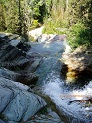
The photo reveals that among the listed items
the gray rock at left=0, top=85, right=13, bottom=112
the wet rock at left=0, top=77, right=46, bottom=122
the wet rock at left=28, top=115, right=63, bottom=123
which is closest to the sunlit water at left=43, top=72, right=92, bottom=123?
the wet rock at left=28, top=115, right=63, bottom=123

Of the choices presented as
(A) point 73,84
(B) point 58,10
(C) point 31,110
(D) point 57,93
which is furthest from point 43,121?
(B) point 58,10

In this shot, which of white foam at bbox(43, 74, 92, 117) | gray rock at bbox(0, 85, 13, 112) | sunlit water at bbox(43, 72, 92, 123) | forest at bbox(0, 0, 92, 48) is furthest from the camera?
forest at bbox(0, 0, 92, 48)

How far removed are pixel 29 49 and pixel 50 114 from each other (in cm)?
1709

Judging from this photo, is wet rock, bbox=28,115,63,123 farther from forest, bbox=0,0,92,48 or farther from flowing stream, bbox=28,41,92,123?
forest, bbox=0,0,92,48

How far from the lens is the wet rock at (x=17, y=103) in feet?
32.0

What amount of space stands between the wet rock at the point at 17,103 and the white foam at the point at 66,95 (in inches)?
61.1

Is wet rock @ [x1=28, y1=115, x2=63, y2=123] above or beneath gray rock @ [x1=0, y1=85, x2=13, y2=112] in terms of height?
beneath

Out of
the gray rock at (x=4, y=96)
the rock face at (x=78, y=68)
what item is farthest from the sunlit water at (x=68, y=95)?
the gray rock at (x=4, y=96)

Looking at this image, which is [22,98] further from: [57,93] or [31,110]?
[57,93]

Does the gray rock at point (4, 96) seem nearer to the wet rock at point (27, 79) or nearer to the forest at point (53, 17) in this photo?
the wet rock at point (27, 79)

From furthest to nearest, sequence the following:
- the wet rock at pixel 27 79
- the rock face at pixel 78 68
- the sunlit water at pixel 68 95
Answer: the rock face at pixel 78 68, the wet rock at pixel 27 79, the sunlit water at pixel 68 95

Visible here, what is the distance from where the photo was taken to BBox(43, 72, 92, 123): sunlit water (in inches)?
452

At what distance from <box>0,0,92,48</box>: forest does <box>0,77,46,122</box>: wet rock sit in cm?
955

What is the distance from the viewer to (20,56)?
65.4 feet
